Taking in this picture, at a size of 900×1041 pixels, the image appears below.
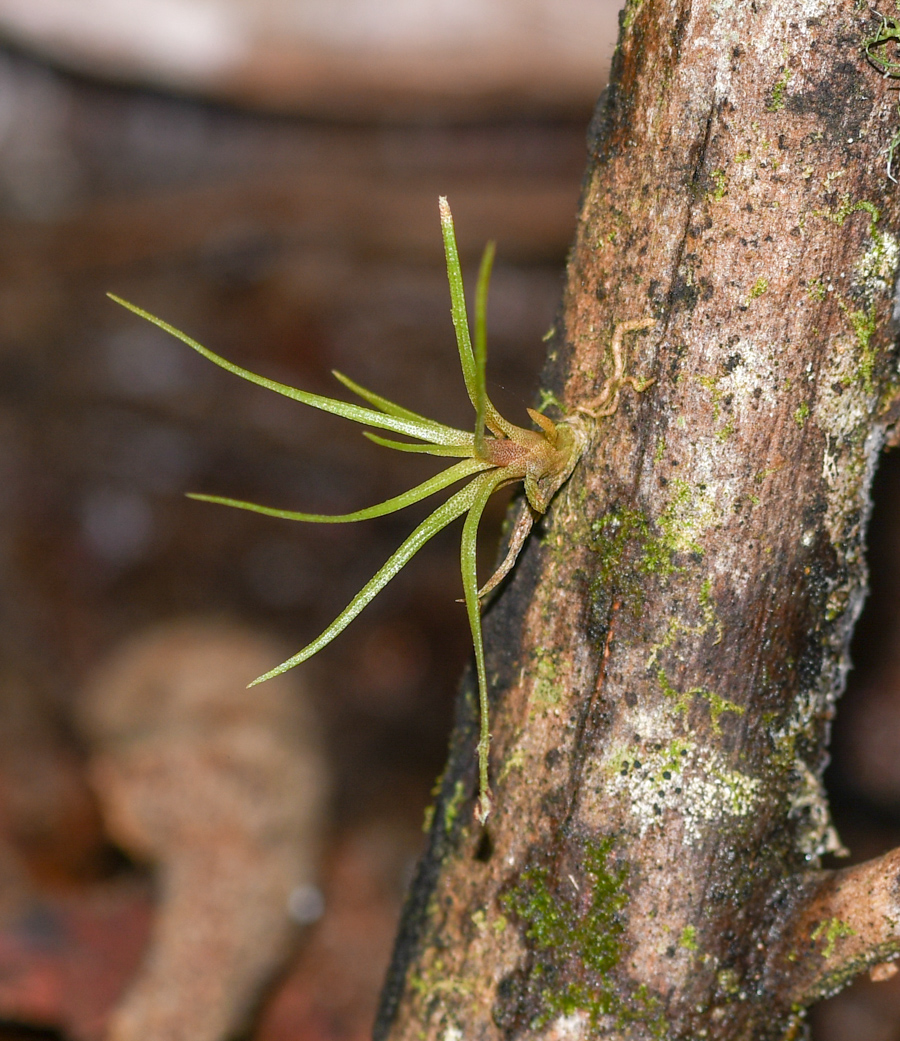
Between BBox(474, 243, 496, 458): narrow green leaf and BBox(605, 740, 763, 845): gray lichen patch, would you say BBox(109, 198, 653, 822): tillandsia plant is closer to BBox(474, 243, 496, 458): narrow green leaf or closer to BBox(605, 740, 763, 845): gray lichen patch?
BBox(474, 243, 496, 458): narrow green leaf

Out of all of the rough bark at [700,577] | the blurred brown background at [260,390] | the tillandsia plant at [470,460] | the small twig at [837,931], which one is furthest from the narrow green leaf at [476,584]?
the blurred brown background at [260,390]

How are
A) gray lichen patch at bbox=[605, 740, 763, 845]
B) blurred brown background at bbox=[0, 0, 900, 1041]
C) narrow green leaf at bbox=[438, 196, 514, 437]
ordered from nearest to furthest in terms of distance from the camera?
narrow green leaf at bbox=[438, 196, 514, 437], gray lichen patch at bbox=[605, 740, 763, 845], blurred brown background at bbox=[0, 0, 900, 1041]

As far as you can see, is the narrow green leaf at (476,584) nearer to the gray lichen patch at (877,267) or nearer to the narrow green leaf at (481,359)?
the narrow green leaf at (481,359)

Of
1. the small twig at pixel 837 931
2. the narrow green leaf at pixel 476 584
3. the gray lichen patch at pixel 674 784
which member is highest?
the narrow green leaf at pixel 476 584

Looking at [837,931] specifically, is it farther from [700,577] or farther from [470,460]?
[470,460]

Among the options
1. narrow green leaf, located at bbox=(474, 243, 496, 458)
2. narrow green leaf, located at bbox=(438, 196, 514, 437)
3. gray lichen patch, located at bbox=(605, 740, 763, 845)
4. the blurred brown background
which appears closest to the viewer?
narrow green leaf, located at bbox=(474, 243, 496, 458)

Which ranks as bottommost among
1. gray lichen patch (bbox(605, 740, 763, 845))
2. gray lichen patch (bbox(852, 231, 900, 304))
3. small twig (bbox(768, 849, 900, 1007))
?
small twig (bbox(768, 849, 900, 1007))

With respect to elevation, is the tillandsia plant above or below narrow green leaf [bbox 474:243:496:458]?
below

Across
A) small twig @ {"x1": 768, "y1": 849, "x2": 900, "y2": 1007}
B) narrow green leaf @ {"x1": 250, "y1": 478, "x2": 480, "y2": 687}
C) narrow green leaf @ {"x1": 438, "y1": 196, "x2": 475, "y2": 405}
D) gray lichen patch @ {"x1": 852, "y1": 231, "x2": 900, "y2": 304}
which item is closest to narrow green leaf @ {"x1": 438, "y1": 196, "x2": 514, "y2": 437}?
narrow green leaf @ {"x1": 438, "y1": 196, "x2": 475, "y2": 405}
